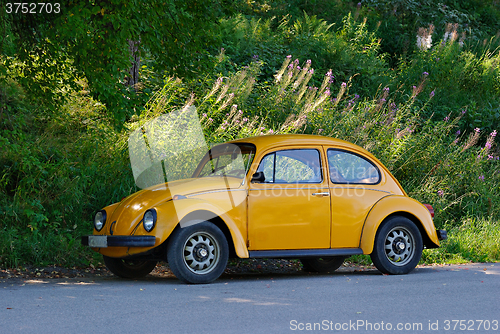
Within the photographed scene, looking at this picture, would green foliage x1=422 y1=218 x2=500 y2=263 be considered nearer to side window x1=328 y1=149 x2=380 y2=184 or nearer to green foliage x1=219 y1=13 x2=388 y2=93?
side window x1=328 y1=149 x2=380 y2=184

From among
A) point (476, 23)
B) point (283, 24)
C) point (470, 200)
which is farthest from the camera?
point (476, 23)

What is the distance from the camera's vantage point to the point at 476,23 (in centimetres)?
2283

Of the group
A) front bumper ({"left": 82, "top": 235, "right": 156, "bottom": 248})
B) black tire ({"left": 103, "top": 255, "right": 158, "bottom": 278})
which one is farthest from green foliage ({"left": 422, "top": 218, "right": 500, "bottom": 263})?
front bumper ({"left": 82, "top": 235, "right": 156, "bottom": 248})

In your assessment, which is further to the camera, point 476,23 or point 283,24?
point 476,23

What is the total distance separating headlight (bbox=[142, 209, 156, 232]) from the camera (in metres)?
7.12

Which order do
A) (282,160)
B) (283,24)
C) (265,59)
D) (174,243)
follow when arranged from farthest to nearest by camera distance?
(283,24)
(265,59)
(282,160)
(174,243)

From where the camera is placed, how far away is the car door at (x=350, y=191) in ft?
26.2

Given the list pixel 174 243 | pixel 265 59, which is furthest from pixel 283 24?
pixel 174 243

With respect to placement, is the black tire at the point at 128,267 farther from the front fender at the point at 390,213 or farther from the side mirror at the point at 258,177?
the front fender at the point at 390,213

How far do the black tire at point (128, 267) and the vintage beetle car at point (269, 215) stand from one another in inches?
0.5

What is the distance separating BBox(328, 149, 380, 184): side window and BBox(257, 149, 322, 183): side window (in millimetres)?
219

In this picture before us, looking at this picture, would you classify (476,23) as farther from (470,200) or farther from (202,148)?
(202,148)

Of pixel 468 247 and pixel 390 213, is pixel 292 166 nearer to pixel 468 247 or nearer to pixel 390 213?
pixel 390 213

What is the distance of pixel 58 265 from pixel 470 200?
8490 mm
